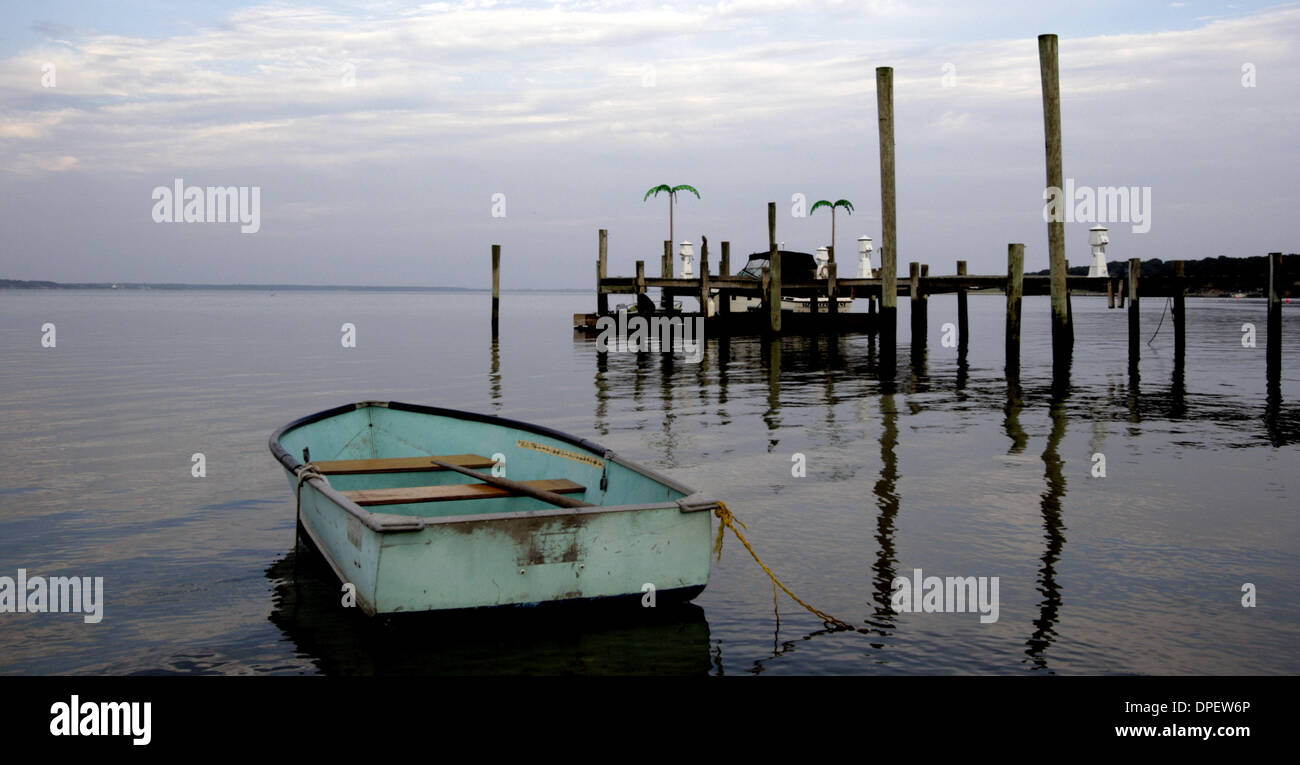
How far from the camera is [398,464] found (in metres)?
9.23

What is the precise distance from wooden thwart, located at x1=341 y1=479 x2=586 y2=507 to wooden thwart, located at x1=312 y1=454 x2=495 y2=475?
75 centimetres

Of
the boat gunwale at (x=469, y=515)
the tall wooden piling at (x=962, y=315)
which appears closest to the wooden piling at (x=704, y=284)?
the tall wooden piling at (x=962, y=315)

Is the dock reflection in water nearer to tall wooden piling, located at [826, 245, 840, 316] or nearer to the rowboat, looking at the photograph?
the rowboat

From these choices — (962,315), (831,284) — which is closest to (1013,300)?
(962,315)

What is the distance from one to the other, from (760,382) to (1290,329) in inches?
1249

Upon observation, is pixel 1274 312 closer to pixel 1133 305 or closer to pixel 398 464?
pixel 1133 305

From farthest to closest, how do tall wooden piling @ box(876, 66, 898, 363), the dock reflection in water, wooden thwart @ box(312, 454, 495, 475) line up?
tall wooden piling @ box(876, 66, 898, 363) < wooden thwart @ box(312, 454, 495, 475) < the dock reflection in water

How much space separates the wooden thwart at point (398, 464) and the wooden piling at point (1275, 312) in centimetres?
1671

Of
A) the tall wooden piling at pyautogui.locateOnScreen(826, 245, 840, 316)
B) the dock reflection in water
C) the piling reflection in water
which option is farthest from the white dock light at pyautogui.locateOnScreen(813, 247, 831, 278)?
the piling reflection in water

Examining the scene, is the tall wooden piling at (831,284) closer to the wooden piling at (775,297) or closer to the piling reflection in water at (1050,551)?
the wooden piling at (775,297)

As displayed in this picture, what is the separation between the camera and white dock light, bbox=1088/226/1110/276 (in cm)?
2520
